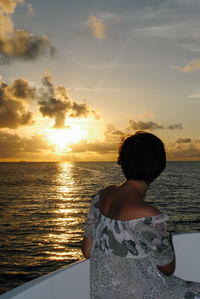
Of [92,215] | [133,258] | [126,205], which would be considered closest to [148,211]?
[126,205]


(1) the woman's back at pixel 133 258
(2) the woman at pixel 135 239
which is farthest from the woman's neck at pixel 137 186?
(1) the woman's back at pixel 133 258

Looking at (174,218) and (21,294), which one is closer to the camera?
(21,294)

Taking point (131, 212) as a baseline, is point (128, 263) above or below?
below

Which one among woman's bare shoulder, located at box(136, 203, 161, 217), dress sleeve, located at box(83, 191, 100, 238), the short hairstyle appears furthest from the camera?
dress sleeve, located at box(83, 191, 100, 238)

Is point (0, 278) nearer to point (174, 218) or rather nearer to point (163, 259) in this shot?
point (163, 259)

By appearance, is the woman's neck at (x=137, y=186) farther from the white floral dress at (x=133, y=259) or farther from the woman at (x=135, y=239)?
the white floral dress at (x=133, y=259)

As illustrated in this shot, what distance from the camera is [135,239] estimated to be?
175 cm

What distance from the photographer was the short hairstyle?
5.93 feet

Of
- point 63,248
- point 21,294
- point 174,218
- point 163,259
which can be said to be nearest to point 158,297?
point 163,259

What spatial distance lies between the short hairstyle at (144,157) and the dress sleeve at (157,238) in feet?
0.83

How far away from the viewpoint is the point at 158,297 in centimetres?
182

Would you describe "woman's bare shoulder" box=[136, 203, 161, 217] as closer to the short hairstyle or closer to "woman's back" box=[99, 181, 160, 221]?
"woman's back" box=[99, 181, 160, 221]

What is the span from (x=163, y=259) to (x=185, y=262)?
2.33 meters

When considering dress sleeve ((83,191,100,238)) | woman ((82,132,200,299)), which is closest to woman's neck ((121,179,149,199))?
woman ((82,132,200,299))
